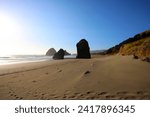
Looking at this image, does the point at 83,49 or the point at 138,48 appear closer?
the point at 138,48

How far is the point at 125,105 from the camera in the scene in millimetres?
4383

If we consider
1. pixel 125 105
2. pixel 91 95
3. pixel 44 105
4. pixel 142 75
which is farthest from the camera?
pixel 142 75

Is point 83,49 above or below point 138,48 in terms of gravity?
above

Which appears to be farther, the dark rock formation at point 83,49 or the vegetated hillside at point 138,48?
the dark rock formation at point 83,49

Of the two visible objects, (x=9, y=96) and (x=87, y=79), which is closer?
(x=9, y=96)

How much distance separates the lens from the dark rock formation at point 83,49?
115 ft

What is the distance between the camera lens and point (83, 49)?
35188mm

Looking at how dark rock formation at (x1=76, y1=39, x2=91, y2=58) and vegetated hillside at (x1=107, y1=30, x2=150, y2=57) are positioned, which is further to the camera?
dark rock formation at (x1=76, y1=39, x2=91, y2=58)

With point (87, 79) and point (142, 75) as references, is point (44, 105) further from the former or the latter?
point (142, 75)

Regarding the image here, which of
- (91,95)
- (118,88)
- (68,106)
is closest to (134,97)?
(118,88)

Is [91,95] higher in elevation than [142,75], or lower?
lower

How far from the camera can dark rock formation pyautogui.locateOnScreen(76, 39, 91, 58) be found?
35.0 m

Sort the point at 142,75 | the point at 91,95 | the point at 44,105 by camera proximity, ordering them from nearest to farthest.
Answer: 1. the point at 44,105
2. the point at 91,95
3. the point at 142,75

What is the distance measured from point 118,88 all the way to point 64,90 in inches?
80.6
